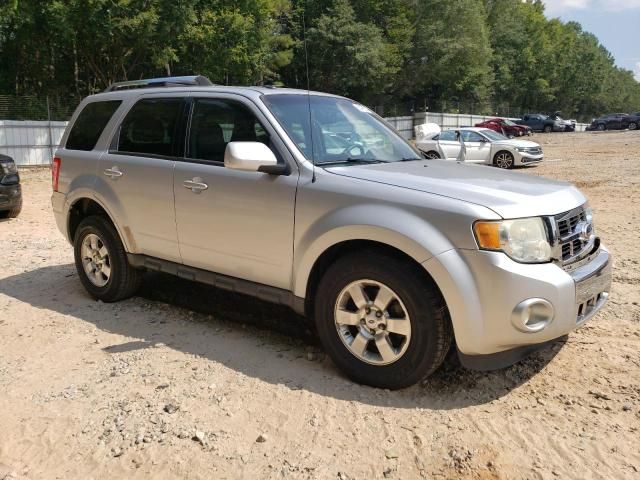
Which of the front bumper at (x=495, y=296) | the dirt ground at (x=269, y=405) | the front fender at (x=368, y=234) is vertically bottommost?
the dirt ground at (x=269, y=405)

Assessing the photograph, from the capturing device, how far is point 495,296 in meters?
3.13

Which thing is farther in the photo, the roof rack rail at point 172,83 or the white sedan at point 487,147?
the white sedan at point 487,147

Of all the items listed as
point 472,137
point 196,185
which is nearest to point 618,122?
point 472,137

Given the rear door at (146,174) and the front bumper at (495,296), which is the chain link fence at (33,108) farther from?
the front bumper at (495,296)

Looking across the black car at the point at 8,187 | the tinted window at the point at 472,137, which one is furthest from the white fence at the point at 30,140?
the black car at the point at 8,187

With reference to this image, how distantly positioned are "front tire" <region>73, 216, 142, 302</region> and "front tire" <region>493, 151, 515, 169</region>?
630 inches

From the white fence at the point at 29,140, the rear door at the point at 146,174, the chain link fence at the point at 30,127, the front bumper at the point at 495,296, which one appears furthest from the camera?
the chain link fence at the point at 30,127

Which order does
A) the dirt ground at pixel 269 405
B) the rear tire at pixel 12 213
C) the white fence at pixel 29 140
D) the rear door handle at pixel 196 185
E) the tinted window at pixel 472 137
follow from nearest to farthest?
the dirt ground at pixel 269 405, the rear door handle at pixel 196 185, the rear tire at pixel 12 213, the tinted window at pixel 472 137, the white fence at pixel 29 140

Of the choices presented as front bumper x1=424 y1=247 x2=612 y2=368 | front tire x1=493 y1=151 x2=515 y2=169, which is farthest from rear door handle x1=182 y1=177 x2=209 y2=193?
front tire x1=493 y1=151 x2=515 y2=169

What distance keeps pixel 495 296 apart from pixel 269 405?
4.66 ft

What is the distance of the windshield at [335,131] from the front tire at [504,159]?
610 inches

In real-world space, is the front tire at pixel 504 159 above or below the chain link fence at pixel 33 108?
below

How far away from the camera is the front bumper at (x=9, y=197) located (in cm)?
928

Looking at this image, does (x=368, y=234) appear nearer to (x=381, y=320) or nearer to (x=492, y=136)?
(x=381, y=320)
